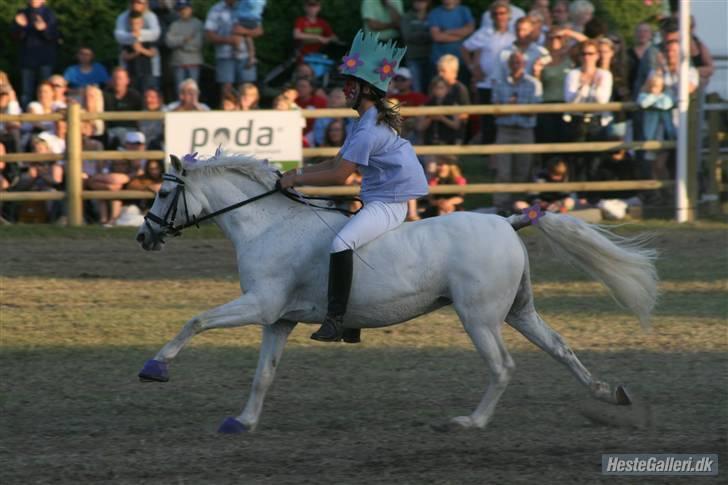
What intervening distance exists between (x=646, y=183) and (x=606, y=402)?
8644mm

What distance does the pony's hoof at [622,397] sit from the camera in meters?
7.58

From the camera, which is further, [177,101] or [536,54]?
[177,101]

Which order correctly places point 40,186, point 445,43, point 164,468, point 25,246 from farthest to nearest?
1. point 445,43
2. point 40,186
3. point 25,246
4. point 164,468

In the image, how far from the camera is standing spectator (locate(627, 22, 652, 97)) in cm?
1636

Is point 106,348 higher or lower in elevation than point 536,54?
lower

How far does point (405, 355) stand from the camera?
9648 mm

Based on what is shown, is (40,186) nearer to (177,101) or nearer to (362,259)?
(177,101)

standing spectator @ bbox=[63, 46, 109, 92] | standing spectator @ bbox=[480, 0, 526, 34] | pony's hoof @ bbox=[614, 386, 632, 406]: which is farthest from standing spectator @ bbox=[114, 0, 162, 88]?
pony's hoof @ bbox=[614, 386, 632, 406]

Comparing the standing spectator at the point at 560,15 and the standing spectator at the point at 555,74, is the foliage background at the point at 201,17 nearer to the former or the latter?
the standing spectator at the point at 560,15

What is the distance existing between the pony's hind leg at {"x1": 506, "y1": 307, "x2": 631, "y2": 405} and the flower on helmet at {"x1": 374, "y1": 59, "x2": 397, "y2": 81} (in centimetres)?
150

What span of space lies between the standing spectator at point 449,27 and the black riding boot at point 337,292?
9.99 meters

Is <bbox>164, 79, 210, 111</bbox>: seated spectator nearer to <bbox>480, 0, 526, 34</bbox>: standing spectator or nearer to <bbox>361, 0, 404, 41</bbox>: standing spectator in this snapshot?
<bbox>361, 0, 404, 41</bbox>: standing spectator

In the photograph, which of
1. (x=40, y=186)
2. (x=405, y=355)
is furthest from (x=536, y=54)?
(x=405, y=355)

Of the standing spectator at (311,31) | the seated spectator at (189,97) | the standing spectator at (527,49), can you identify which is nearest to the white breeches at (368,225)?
the seated spectator at (189,97)
